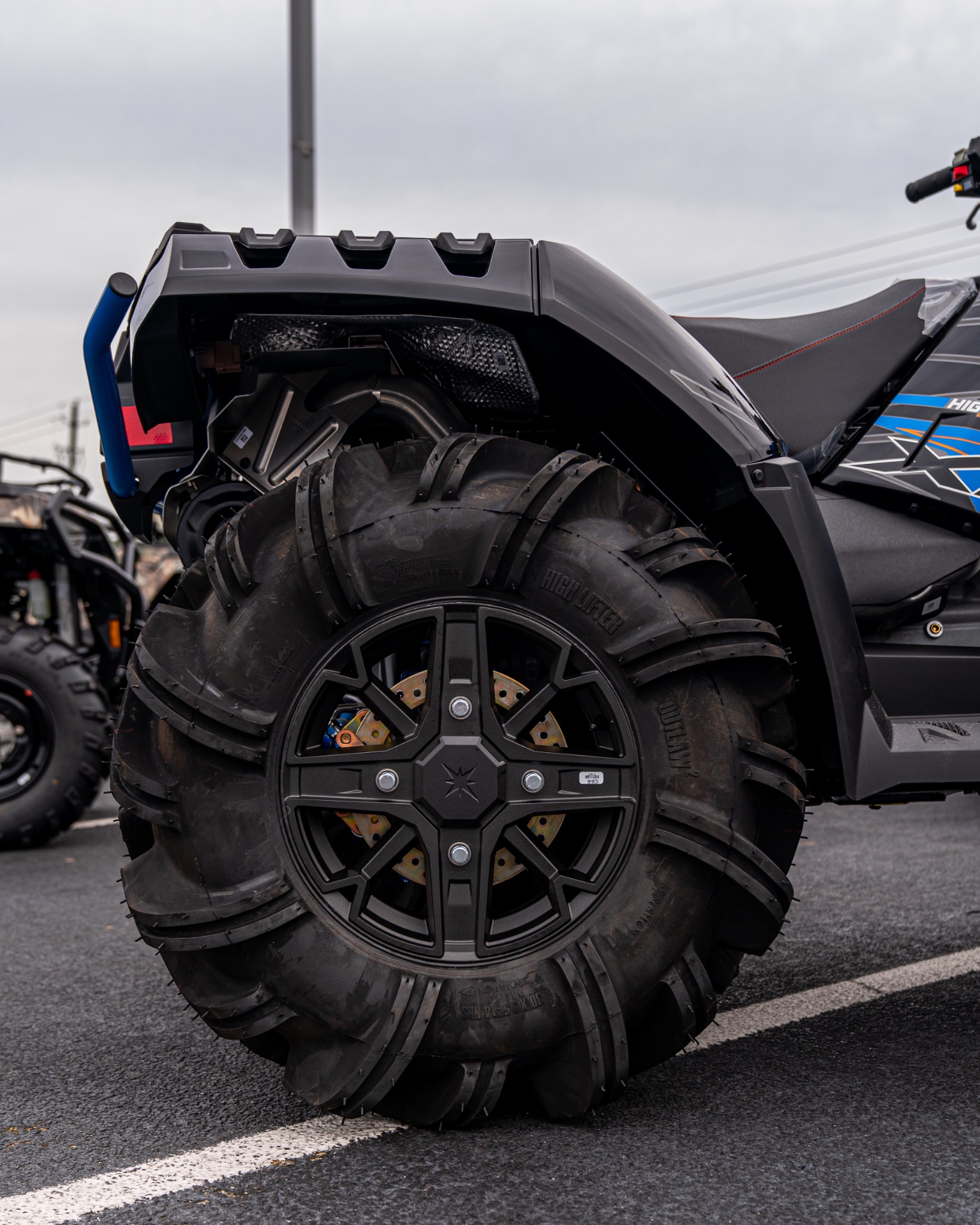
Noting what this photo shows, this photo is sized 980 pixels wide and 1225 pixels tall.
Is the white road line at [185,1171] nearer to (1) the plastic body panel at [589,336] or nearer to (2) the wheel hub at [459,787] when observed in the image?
(2) the wheel hub at [459,787]

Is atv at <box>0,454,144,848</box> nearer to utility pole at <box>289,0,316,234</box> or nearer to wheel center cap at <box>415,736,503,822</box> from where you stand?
utility pole at <box>289,0,316,234</box>

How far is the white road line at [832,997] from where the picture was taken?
8.54 feet

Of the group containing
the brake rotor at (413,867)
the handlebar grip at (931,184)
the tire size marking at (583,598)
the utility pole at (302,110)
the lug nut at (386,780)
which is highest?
the utility pole at (302,110)

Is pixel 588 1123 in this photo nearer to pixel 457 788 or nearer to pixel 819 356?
pixel 457 788

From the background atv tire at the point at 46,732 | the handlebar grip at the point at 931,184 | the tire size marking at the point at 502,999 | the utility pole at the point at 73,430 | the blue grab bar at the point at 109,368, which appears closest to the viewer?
the tire size marking at the point at 502,999

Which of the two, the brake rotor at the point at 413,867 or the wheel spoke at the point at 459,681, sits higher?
the wheel spoke at the point at 459,681

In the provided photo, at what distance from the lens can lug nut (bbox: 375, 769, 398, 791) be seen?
6.70 ft

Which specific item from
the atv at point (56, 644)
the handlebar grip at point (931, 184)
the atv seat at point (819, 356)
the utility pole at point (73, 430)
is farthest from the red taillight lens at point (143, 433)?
the utility pole at point (73, 430)

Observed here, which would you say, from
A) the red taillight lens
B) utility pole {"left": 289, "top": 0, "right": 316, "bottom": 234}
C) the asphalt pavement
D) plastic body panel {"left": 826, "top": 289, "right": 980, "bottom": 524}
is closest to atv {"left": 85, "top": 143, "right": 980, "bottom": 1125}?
the asphalt pavement

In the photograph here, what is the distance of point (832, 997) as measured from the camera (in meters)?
2.85

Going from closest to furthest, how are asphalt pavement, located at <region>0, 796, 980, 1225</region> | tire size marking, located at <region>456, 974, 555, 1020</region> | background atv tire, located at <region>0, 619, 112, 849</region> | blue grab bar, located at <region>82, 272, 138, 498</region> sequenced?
asphalt pavement, located at <region>0, 796, 980, 1225</region>
tire size marking, located at <region>456, 974, 555, 1020</region>
blue grab bar, located at <region>82, 272, 138, 498</region>
background atv tire, located at <region>0, 619, 112, 849</region>

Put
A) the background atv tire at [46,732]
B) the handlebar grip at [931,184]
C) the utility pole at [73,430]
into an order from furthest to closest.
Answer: the utility pole at [73,430] < the background atv tire at [46,732] < the handlebar grip at [931,184]

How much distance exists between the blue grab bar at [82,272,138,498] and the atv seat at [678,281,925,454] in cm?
124

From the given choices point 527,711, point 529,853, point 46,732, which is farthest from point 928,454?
point 46,732
